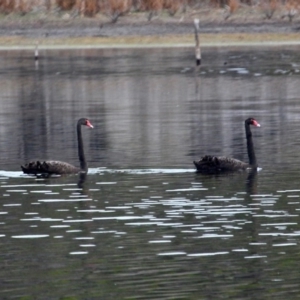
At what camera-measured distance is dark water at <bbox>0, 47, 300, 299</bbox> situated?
12453mm

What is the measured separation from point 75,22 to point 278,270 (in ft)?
201

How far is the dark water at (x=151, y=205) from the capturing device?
12.5 m

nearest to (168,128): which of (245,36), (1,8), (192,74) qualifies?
(192,74)

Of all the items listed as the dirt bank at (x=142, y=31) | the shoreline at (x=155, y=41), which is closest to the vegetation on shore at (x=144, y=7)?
the dirt bank at (x=142, y=31)

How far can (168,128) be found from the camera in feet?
95.9

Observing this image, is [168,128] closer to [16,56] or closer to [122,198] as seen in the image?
[122,198]

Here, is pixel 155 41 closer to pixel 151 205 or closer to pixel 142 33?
pixel 142 33

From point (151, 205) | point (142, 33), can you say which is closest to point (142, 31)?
point (142, 33)

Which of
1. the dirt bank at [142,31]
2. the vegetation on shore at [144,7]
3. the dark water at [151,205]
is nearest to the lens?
the dark water at [151,205]

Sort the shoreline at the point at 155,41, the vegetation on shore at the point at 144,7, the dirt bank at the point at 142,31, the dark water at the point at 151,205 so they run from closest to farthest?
the dark water at the point at 151,205 → the shoreline at the point at 155,41 → the dirt bank at the point at 142,31 → the vegetation on shore at the point at 144,7

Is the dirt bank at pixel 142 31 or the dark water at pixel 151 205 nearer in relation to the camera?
the dark water at pixel 151 205

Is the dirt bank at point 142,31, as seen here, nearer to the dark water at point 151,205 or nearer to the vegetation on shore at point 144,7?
the vegetation on shore at point 144,7

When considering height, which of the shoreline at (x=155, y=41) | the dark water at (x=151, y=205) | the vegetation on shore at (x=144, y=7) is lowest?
the dark water at (x=151, y=205)

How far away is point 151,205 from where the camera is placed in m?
17.1
